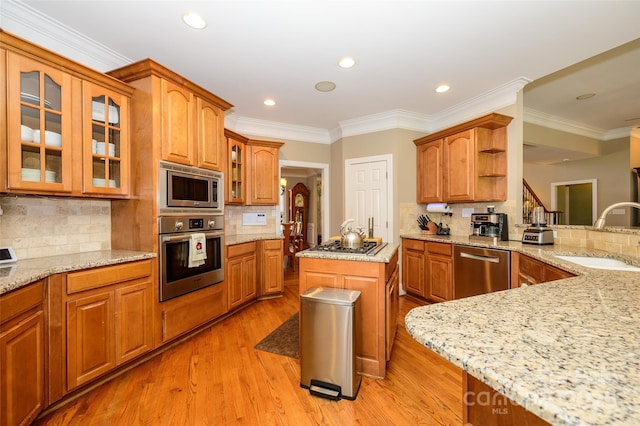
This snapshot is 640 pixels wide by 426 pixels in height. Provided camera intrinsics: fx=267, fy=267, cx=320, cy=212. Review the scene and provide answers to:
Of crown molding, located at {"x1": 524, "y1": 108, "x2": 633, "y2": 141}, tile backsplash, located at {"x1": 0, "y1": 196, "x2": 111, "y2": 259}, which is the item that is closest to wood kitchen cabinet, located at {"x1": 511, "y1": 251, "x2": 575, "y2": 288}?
crown molding, located at {"x1": 524, "y1": 108, "x2": 633, "y2": 141}

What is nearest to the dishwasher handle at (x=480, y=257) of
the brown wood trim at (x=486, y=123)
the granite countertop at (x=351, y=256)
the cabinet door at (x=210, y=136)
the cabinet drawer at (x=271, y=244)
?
the granite countertop at (x=351, y=256)

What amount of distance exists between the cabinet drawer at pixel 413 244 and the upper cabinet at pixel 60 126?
128 inches

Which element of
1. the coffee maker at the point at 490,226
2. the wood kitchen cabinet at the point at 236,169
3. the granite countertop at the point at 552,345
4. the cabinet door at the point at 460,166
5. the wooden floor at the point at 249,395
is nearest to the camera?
the granite countertop at the point at 552,345

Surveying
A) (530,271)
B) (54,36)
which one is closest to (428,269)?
(530,271)

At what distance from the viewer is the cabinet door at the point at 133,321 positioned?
196 cm

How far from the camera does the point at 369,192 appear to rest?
407 cm

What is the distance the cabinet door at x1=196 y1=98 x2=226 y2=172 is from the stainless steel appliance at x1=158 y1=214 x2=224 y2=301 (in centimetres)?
57

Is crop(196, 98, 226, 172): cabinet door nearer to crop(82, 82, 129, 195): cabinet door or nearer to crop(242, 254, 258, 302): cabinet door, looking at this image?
crop(82, 82, 129, 195): cabinet door

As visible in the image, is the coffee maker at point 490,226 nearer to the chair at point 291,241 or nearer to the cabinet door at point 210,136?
the cabinet door at point 210,136

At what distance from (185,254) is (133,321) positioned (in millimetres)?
639

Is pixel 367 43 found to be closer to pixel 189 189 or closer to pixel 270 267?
pixel 189 189

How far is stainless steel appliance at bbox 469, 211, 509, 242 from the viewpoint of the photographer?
3.13 m

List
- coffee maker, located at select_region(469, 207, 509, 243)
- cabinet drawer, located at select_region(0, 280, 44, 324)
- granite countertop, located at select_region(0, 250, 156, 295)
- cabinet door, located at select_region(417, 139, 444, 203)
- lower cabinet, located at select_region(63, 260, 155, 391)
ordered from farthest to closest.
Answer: cabinet door, located at select_region(417, 139, 444, 203) → coffee maker, located at select_region(469, 207, 509, 243) → lower cabinet, located at select_region(63, 260, 155, 391) → granite countertop, located at select_region(0, 250, 156, 295) → cabinet drawer, located at select_region(0, 280, 44, 324)

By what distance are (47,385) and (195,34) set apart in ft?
8.62
